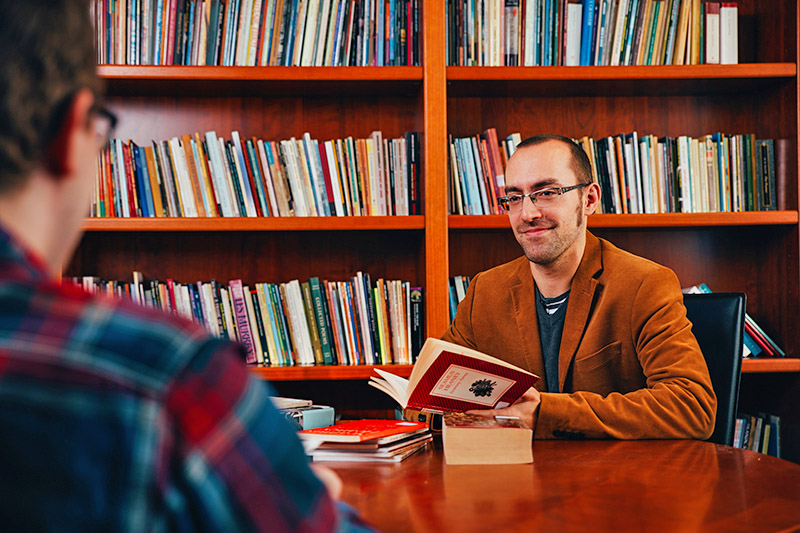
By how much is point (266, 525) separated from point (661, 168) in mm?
2340

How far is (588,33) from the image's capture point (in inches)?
97.6

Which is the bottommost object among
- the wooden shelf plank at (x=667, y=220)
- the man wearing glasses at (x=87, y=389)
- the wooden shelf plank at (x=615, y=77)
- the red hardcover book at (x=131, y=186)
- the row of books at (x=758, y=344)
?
the row of books at (x=758, y=344)

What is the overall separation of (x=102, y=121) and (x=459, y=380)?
3.15ft

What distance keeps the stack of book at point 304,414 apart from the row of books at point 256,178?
0.96m

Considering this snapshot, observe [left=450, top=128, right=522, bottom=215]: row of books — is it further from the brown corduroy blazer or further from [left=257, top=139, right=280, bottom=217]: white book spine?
[left=257, top=139, right=280, bottom=217]: white book spine

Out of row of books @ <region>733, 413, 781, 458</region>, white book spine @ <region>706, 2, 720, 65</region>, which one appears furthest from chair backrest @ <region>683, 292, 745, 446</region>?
white book spine @ <region>706, 2, 720, 65</region>

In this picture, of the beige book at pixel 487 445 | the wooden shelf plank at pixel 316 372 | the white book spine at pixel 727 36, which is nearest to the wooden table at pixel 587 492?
the beige book at pixel 487 445

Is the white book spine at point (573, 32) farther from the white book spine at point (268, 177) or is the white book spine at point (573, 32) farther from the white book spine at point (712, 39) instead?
the white book spine at point (268, 177)

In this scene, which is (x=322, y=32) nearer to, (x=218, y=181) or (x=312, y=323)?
(x=218, y=181)

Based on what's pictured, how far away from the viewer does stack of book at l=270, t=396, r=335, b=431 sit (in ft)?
4.96

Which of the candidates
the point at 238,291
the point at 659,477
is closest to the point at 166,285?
the point at 238,291

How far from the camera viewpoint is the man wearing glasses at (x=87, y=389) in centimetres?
41

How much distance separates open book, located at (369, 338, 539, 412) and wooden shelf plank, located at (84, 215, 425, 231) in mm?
966

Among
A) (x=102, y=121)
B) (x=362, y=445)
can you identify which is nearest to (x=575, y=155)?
(x=362, y=445)
